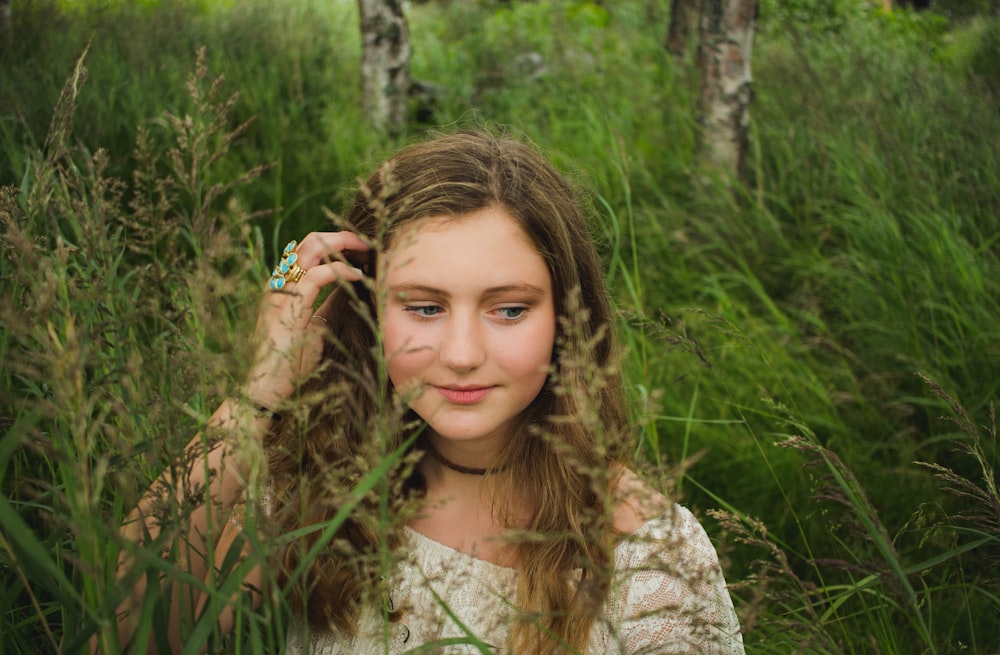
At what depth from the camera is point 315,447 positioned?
5.82 feet

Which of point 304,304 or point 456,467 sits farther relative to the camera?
point 456,467

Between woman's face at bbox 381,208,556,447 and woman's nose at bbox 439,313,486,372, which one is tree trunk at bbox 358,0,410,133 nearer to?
woman's face at bbox 381,208,556,447

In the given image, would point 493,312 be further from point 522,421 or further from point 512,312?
point 522,421

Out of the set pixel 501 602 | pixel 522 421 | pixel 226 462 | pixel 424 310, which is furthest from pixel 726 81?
pixel 226 462

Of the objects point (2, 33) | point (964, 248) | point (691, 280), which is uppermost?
point (2, 33)

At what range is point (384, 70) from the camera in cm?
522

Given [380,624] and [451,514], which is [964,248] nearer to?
[451,514]

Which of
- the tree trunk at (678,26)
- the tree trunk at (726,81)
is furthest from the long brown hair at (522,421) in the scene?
the tree trunk at (678,26)

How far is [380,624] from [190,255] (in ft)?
6.62

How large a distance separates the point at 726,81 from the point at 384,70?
211 cm

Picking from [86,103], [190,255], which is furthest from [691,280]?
[86,103]

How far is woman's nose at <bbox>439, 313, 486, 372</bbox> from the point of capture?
1414 mm

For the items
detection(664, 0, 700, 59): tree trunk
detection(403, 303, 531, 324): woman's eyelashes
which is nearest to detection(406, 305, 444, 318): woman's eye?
detection(403, 303, 531, 324): woman's eyelashes

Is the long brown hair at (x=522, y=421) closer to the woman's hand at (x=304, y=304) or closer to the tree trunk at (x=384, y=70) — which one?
the woman's hand at (x=304, y=304)
